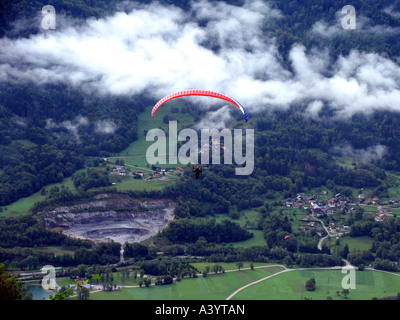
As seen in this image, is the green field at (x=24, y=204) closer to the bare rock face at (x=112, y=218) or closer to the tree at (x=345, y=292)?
the bare rock face at (x=112, y=218)

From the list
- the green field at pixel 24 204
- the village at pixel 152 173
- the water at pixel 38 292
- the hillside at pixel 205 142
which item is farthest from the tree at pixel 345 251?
the green field at pixel 24 204

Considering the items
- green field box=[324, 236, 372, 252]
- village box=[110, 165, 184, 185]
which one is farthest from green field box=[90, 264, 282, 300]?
village box=[110, 165, 184, 185]

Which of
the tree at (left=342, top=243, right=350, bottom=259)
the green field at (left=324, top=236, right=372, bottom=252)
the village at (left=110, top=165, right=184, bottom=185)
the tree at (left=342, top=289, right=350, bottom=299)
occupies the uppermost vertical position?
the village at (left=110, top=165, right=184, bottom=185)

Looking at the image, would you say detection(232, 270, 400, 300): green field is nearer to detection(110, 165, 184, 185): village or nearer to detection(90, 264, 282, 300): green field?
detection(90, 264, 282, 300): green field

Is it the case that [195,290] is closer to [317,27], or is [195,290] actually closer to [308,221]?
[308,221]
